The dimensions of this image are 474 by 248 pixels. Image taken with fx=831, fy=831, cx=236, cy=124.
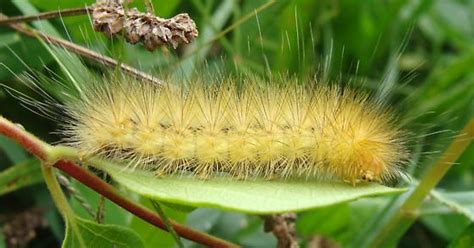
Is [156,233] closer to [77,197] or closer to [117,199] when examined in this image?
[77,197]

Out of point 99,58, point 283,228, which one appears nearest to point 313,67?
point 283,228

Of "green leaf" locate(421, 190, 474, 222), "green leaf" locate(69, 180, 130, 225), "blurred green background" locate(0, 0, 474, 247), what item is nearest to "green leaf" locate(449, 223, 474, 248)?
"blurred green background" locate(0, 0, 474, 247)

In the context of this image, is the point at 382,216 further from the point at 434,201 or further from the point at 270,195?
the point at 270,195

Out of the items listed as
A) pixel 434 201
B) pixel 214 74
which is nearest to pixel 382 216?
pixel 434 201

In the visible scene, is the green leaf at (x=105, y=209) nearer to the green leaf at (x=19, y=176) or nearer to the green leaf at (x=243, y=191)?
the green leaf at (x=19, y=176)

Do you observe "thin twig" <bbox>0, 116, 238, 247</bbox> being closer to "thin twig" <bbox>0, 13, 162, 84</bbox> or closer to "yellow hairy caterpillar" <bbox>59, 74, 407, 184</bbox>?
"yellow hairy caterpillar" <bbox>59, 74, 407, 184</bbox>

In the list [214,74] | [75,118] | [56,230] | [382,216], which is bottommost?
[56,230]

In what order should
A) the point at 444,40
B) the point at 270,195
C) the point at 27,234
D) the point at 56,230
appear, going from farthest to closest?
the point at 444,40 < the point at 56,230 < the point at 27,234 < the point at 270,195
